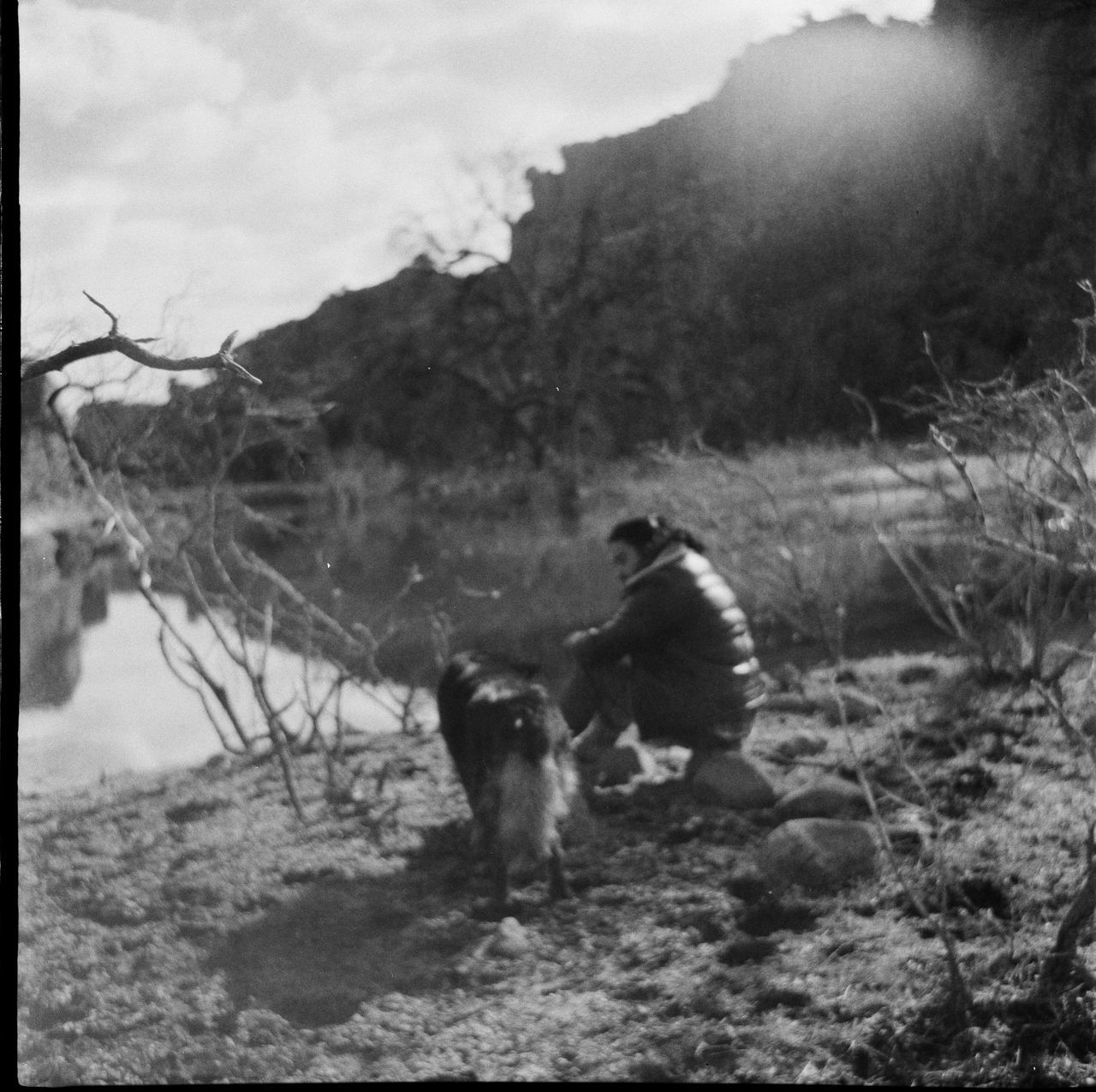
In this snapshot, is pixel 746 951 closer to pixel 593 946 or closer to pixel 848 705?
pixel 593 946

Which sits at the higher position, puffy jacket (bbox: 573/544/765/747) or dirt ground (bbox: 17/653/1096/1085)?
puffy jacket (bbox: 573/544/765/747)

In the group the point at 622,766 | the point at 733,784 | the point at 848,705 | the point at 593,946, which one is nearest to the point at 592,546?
the point at 848,705

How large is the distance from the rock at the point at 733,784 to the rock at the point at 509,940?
1129 millimetres

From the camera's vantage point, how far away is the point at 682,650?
15.1 feet

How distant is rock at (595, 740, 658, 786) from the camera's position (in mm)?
4656

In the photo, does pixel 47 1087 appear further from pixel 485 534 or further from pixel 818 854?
pixel 485 534

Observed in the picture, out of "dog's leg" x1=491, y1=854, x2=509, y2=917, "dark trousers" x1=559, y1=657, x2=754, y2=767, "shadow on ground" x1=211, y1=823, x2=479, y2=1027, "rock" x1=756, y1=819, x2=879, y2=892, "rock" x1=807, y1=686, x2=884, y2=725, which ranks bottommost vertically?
"shadow on ground" x1=211, y1=823, x2=479, y2=1027

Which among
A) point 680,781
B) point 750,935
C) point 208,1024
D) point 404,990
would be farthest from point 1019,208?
point 208,1024

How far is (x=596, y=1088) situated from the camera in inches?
113

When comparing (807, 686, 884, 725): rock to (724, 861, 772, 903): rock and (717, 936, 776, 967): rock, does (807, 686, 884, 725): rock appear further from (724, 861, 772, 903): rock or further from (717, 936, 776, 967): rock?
(717, 936, 776, 967): rock

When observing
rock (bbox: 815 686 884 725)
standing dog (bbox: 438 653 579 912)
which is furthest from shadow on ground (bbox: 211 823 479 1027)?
rock (bbox: 815 686 884 725)

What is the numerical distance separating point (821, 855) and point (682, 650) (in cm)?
125

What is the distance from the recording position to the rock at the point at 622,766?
183 inches

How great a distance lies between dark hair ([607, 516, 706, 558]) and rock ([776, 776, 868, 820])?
1.13 meters
